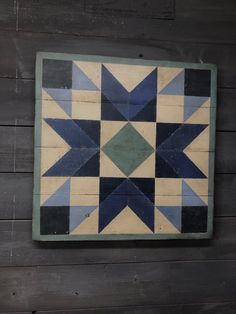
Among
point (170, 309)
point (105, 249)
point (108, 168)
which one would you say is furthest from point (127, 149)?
point (170, 309)

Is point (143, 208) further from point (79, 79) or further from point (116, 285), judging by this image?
point (79, 79)

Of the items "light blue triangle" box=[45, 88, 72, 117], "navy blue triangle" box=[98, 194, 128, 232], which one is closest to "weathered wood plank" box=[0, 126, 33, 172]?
"light blue triangle" box=[45, 88, 72, 117]

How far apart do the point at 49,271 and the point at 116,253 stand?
19cm

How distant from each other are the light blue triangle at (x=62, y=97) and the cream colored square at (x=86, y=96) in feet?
0.04

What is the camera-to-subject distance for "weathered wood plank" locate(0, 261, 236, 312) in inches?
44.4

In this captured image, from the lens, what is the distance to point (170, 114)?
1160 millimetres

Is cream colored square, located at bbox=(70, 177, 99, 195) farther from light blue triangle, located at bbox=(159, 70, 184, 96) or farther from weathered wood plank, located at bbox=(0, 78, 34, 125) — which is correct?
light blue triangle, located at bbox=(159, 70, 184, 96)

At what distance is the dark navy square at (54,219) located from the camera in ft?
3.63

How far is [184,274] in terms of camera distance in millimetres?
1198

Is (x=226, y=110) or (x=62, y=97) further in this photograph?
(x=226, y=110)

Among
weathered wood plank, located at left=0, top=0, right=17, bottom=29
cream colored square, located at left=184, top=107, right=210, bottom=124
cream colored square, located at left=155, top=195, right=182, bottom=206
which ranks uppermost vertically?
weathered wood plank, located at left=0, top=0, right=17, bottom=29

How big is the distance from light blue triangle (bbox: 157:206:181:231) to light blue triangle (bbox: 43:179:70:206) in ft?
0.83

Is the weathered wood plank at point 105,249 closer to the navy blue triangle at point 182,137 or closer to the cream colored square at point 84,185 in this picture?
the cream colored square at point 84,185

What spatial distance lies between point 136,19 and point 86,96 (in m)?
0.26
